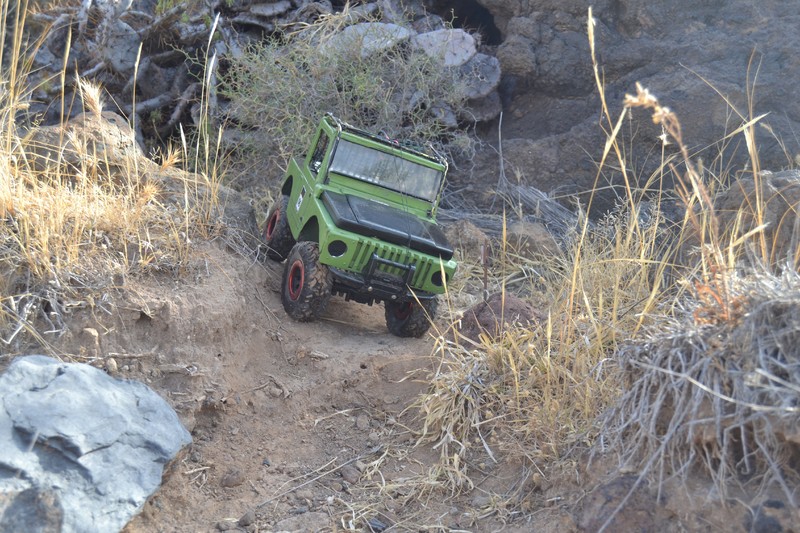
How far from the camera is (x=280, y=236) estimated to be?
6547 millimetres

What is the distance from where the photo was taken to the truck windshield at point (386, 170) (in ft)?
20.5

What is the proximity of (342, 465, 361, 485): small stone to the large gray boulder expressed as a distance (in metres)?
0.86

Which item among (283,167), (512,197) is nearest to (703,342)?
(512,197)

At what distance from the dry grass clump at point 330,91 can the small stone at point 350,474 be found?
12.4 ft

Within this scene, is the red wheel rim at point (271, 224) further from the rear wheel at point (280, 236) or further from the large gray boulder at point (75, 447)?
the large gray boulder at point (75, 447)

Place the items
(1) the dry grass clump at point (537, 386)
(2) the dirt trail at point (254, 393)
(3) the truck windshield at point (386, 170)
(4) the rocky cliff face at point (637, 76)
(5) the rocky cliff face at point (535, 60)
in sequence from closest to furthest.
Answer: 1. (1) the dry grass clump at point (537, 386)
2. (2) the dirt trail at point (254, 393)
3. (3) the truck windshield at point (386, 170)
4. (4) the rocky cliff face at point (637, 76)
5. (5) the rocky cliff face at point (535, 60)

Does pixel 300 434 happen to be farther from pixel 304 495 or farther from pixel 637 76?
pixel 637 76

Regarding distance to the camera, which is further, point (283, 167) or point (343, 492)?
point (283, 167)

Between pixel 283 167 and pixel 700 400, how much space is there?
5660mm

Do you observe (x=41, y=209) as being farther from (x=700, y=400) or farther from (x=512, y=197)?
(x=512, y=197)

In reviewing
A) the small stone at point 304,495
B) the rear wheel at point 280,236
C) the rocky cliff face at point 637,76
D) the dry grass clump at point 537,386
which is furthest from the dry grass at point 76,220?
the rocky cliff face at point 637,76

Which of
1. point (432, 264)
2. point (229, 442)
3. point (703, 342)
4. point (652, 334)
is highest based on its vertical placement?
A: point (703, 342)

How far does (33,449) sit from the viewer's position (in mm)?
3543

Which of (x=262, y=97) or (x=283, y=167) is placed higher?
(x=262, y=97)
